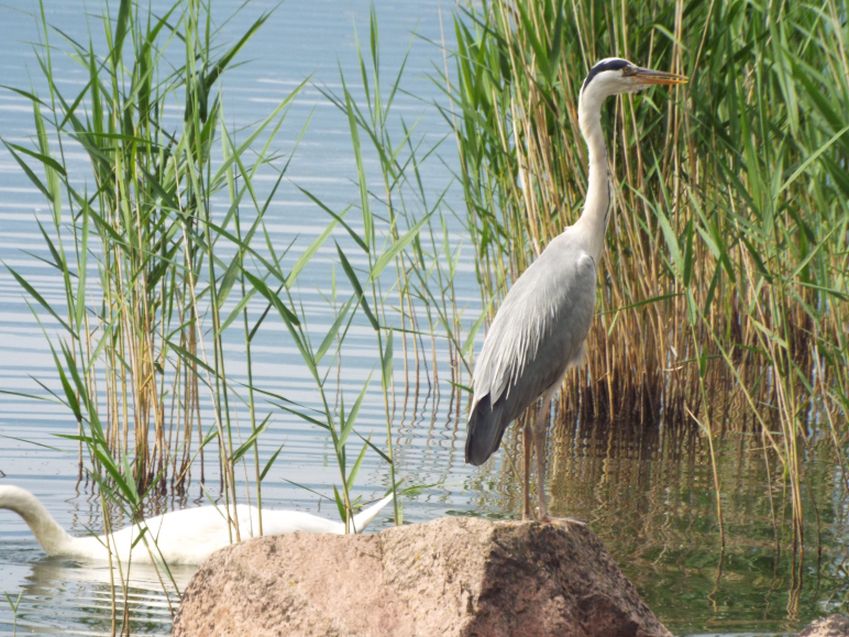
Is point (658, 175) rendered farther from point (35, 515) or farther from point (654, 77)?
point (35, 515)

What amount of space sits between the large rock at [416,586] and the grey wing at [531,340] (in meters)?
0.87

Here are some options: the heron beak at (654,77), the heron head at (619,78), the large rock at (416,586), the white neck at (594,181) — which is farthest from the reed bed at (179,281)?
the heron beak at (654,77)

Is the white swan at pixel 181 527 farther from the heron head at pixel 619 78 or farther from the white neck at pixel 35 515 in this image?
the heron head at pixel 619 78

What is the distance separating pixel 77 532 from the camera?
5.67 m

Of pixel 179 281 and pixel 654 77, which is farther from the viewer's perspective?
pixel 179 281

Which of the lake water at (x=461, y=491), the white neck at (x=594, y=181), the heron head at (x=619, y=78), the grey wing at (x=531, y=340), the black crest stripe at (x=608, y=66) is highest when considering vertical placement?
the black crest stripe at (x=608, y=66)

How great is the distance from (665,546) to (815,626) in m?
2.25

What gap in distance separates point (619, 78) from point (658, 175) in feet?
2.16

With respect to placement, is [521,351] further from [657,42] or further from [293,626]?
[657,42]

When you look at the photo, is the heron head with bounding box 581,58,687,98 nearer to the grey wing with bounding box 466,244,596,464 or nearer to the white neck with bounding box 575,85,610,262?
the white neck with bounding box 575,85,610,262

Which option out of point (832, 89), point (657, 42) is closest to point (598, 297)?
point (657, 42)

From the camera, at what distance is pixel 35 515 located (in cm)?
525

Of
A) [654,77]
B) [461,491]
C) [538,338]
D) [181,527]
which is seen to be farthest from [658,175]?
[181,527]

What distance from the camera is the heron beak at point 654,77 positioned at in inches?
212
